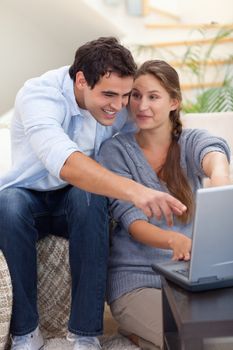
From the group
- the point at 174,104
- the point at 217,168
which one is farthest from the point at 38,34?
the point at 217,168

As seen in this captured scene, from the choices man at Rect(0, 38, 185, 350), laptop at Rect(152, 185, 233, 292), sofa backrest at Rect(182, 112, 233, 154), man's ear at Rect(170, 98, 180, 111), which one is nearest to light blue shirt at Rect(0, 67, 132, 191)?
man at Rect(0, 38, 185, 350)

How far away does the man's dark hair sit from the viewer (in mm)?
1737

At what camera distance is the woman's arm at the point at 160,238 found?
4.74ft

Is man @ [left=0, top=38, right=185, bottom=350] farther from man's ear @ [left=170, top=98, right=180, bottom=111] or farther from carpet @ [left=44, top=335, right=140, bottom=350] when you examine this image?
man's ear @ [left=170, top=98, right=180, bottom=111]

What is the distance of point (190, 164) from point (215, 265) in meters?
0.70

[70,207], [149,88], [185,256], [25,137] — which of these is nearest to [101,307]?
[70,207]

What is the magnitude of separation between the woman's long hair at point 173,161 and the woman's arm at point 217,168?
11cm

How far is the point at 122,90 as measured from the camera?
1.76 m

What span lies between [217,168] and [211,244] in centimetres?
48

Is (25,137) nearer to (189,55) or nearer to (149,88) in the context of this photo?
(149,88)

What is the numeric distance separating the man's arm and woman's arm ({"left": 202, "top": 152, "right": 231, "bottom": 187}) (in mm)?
→ 277

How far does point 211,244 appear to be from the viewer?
4.01 feet

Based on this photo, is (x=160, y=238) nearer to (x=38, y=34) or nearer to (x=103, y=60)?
(x=103, y=60)

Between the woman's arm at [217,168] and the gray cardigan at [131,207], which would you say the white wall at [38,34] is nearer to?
the gray cardigan at [131,207]
